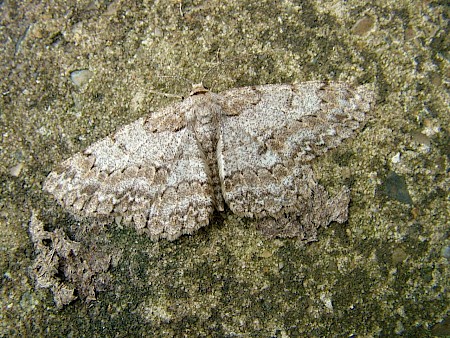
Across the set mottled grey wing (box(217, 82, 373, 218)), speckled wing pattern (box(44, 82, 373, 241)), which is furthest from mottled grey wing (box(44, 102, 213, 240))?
mottled grey wing (box(217, 82, 373, 218))

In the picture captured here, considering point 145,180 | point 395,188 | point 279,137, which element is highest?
point 279,137

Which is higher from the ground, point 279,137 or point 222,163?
point 279,137

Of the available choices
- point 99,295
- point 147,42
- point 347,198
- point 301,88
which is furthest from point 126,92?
point 347,198

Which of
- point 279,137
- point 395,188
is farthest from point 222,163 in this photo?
point 395,188

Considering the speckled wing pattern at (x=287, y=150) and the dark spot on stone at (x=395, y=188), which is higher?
the speckled wing pattern at (x=287, y=150)

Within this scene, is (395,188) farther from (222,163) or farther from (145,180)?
(145,180)

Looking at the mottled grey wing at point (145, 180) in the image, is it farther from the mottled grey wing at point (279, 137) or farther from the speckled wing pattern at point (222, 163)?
the mottled grey wing at point (279, 137)

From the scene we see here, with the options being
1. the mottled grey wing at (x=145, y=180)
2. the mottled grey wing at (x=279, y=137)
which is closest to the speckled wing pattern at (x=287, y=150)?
the mottled grey wing at (x=279, y=137)

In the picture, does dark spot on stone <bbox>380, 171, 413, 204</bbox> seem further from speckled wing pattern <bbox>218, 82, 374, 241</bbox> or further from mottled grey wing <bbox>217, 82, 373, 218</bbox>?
mottled grey wing <bbox>217, 82, 373, 218</bbox>
